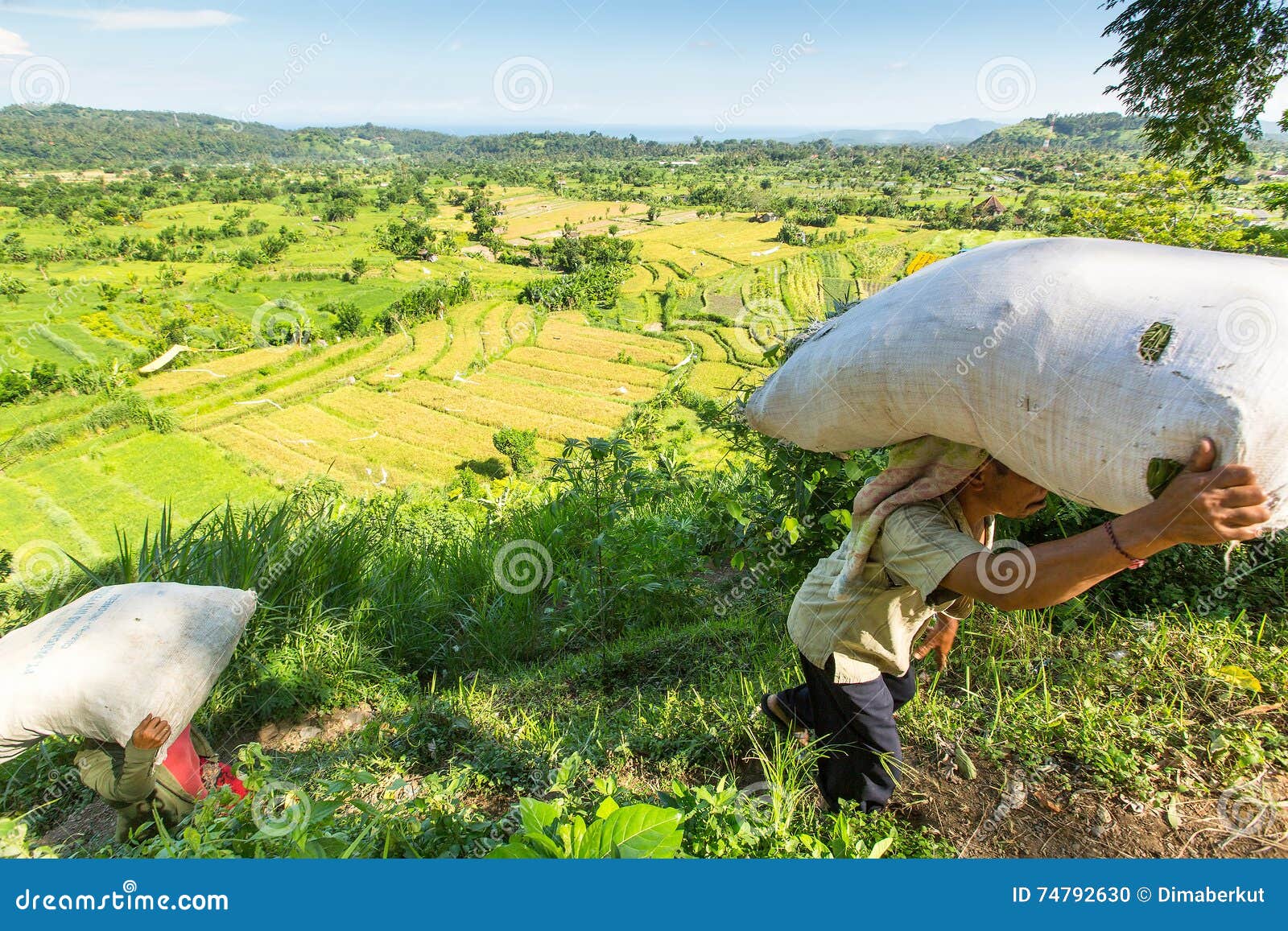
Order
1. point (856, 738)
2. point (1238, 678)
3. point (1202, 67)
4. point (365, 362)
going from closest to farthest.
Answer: point (856, 738) < point (1238, 678) < point (1202, 67) < point (365, 362)

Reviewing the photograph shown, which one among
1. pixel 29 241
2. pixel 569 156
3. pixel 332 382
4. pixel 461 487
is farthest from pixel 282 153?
pixel 461 487

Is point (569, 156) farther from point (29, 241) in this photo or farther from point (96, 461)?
point (96, 461)

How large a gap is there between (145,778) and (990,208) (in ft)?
96.0

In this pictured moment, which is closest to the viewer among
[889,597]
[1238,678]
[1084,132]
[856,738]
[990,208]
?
[889,597]

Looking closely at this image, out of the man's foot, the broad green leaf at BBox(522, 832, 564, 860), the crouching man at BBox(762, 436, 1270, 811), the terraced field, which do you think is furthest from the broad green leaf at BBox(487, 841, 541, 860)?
the terraced field

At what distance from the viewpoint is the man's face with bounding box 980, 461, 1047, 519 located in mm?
1555

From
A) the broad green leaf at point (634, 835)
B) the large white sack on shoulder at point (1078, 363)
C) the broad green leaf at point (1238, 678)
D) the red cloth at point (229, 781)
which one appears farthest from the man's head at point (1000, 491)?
the red cloth at point (229, 781)

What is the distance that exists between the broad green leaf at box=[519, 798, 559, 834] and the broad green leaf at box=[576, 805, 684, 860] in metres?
0.09

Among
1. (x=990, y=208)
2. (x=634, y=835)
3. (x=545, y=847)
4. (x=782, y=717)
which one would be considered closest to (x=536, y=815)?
(x=545, y=847)

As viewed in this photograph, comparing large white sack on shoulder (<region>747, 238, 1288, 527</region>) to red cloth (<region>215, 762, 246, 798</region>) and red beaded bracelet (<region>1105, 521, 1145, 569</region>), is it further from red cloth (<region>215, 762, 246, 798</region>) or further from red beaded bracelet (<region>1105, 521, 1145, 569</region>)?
red cloth (<region>215, 762, 246, 798</region>)

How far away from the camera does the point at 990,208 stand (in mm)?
24969

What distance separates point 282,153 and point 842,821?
142 metres

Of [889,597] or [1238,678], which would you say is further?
[1238,678]

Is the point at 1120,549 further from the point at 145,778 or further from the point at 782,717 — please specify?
the point at 145,778
